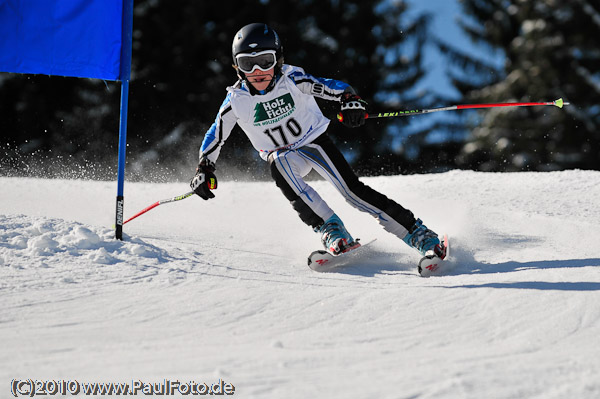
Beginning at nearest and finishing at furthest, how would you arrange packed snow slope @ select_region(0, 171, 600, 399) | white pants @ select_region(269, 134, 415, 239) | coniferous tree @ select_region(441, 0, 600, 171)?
packed snow slope @ select_region(0, 171, 600, 399), white pants @ select_region(269, 134, 415, 239), coniferous tree @ select_region(441, 0, 600, 171)

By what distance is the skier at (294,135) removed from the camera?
157 inches

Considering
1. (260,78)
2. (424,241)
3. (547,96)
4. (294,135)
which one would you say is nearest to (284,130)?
(294,135)

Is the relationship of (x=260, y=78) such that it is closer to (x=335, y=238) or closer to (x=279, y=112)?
(x=279, y=112)

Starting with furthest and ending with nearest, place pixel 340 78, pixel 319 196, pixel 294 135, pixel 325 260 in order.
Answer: pixel 340 78, pixel 294 135, pixel 319 196, pixel 325 260

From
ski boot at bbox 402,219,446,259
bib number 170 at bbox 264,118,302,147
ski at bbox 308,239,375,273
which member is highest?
bib number 170 at bbox 264,118,302,147

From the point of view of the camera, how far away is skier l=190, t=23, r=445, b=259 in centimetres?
400

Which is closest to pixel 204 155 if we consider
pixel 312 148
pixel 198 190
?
pixel 198 190

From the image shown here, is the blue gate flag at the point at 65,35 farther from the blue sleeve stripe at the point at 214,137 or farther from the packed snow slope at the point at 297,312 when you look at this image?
the packed snow slope at the point at 297,312

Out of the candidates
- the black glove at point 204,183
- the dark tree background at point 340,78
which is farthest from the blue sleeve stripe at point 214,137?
the dark tree background at point 340,78

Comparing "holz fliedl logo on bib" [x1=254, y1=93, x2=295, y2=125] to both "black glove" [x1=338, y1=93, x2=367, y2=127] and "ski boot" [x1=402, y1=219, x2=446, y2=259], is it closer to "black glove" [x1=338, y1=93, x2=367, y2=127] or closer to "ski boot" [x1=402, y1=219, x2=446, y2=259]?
"black glove" [x1=338, y1=93, x2=367, y2=127]

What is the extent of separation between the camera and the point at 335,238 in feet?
13.0

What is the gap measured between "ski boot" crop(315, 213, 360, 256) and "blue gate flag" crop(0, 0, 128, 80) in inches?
65.5

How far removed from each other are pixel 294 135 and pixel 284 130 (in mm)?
72

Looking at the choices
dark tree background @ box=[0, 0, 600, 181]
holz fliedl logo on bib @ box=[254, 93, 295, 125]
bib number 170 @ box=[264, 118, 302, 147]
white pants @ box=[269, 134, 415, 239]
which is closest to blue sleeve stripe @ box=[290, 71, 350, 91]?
holz fliedl logo on bib @ box=[254, 93, 295, 125]
